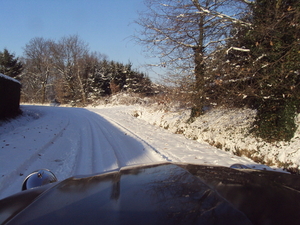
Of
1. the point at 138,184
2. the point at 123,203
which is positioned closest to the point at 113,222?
the point at 123,203

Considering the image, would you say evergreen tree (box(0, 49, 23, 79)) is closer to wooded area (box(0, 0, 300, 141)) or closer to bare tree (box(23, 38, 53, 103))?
bare tree (box(23, 38, 53, 103))

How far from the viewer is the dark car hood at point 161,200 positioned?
137 cm

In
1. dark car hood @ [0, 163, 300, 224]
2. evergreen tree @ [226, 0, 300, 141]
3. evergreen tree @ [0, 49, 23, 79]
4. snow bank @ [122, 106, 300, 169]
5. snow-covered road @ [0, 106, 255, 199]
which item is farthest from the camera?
evergreen tree @ [0, 49, 23, 79]

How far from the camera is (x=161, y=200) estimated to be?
1.63m

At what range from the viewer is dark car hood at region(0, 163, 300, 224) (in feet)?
4.48

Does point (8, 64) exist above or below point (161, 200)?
above

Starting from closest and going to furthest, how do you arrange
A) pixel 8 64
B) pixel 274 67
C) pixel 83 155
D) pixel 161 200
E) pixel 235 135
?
pixel 161 200, pixel 83 155, pixel 274 67, pixel 235 135, pixel 8 64

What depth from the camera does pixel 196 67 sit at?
9.38 meters

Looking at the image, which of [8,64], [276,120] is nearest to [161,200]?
[276,120]

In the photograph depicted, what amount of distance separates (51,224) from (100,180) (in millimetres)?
865

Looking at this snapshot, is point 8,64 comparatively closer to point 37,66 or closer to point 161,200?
point 37,66

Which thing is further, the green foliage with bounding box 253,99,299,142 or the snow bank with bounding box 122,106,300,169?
the green foliage with bounding box 253,99,299,142

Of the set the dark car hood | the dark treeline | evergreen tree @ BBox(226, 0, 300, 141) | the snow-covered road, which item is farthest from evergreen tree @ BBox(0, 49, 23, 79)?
the dark car hood

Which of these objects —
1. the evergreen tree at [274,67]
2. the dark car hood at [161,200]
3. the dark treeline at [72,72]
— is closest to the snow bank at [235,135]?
the evergreen tree at [274,67]
